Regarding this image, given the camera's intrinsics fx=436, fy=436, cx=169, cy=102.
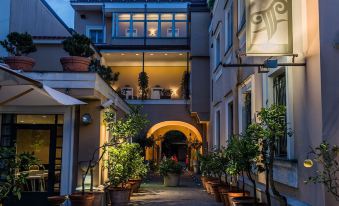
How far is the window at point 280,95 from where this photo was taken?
7.84 m

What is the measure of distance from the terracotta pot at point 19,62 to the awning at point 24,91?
1.39 meters

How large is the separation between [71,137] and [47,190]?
4.63 ft

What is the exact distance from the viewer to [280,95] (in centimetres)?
821

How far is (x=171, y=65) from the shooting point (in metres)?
30.1

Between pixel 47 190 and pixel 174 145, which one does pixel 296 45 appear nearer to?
pixel 47 190

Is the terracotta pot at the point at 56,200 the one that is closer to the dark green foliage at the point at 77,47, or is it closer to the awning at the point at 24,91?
the awning at the point at 24,91

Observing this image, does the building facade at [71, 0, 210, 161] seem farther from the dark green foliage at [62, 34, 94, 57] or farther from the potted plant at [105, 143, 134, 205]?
the dark green foliage at [62, 34, 94, 57]

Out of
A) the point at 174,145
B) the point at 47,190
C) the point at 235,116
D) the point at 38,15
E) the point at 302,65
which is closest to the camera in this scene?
the point at 302,65

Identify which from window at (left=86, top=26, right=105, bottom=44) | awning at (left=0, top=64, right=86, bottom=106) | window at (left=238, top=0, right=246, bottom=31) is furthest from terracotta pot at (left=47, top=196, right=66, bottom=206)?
window at (left=86, top=26, right=105, bottom=44)

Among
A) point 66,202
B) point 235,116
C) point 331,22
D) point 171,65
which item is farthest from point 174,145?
point 331,22

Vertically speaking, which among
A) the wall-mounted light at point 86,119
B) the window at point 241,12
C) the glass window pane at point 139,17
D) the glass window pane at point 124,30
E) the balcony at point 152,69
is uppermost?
the glass window pane at point 139,17

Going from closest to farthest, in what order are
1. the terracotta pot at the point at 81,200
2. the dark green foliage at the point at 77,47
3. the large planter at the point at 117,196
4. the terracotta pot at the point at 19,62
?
the terracotta pot at the point at 81,200
the terracotta pot at the point at 19,62
the dark green foliage at the point at 77,47
the large planter at the point at 117,196

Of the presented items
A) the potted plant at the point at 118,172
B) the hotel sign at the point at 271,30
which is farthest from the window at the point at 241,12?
the potted plant at the point at 118,172

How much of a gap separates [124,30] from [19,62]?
19067 millimetres
